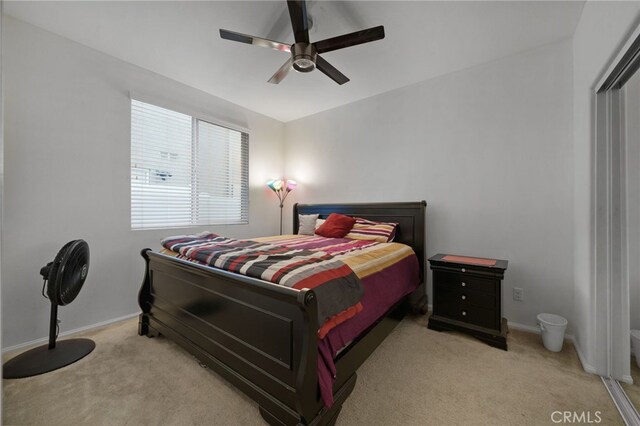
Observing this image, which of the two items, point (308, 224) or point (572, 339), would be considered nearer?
point (572, 339)

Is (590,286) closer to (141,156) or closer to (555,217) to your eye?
(555,217)

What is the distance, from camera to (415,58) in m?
2.76

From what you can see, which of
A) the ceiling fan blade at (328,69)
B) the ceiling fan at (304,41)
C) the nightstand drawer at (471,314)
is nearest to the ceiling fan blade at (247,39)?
the ceiling fan at (304,41)

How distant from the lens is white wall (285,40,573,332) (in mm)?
2473

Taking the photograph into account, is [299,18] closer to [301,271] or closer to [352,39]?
[352,39]

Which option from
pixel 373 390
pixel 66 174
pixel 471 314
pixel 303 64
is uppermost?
pixel 303 64

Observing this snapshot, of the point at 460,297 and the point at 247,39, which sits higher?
the point at 247,39

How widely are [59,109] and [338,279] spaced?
9.39ft

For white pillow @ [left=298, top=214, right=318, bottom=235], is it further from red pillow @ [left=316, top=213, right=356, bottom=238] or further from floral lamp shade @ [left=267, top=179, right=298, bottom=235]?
floral lamp shade @ [left=267, top=179, right=298, bottom=235]

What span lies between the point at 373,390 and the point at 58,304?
7.52 feet

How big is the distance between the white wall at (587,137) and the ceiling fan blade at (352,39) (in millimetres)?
1303

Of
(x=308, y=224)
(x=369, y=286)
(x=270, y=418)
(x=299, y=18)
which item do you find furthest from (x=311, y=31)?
(x=270, y=418)

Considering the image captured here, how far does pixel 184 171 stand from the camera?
3.36m

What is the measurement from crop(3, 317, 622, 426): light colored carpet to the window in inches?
58.3
